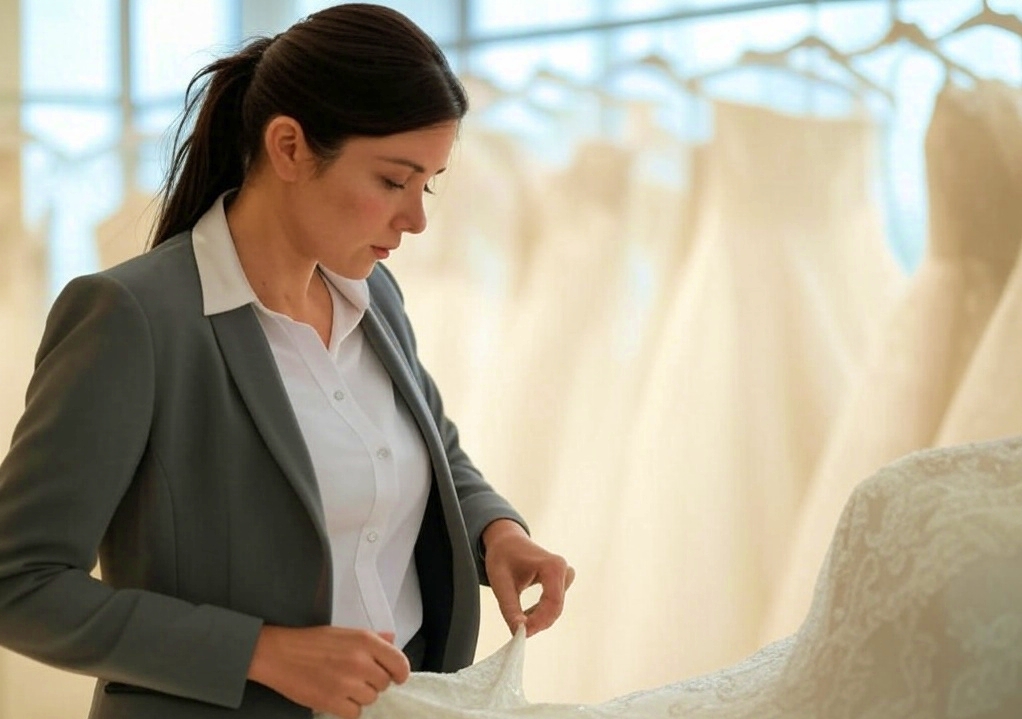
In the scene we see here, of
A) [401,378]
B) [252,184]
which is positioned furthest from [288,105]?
[401,378]

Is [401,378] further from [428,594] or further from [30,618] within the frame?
[30,618]

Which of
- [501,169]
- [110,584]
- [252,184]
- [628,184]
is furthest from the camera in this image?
[501,169]

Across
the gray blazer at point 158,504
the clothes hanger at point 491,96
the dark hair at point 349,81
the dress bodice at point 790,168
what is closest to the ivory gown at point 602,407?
the dress bodice at point 790,168

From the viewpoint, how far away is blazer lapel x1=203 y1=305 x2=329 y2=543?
3.69 feet

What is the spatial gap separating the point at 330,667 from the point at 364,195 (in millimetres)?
410

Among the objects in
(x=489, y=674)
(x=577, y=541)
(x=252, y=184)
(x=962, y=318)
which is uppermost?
(x=252, y=184)

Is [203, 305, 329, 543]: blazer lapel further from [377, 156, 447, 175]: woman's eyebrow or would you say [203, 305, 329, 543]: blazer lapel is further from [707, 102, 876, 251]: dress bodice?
[707, 102, 876, 251]: dress bodice

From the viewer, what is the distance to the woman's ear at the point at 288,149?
1.21 meters

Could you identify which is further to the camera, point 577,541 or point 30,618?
point 577,541

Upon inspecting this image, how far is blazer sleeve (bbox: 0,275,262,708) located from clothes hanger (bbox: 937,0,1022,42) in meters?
1.11

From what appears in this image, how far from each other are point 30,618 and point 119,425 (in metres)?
0.16

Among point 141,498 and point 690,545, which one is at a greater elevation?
point 141,498

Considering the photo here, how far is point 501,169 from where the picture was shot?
2.28m

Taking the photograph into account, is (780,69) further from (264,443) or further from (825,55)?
(264,443)
